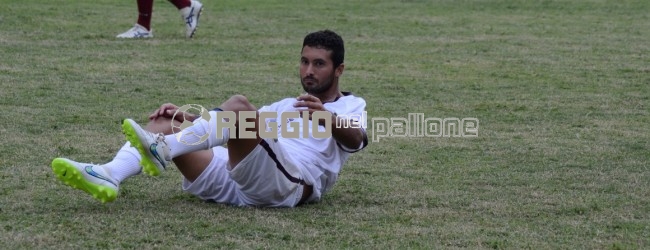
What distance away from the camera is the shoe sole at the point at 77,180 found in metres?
4.73

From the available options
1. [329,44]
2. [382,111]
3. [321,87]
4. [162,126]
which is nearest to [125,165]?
[162,126]

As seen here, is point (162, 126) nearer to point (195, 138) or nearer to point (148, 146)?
point (195, 138)

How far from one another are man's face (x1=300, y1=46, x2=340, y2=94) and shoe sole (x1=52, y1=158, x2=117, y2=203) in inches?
41.4

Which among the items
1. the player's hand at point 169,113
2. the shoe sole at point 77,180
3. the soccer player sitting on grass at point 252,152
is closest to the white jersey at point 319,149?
the soccer player sitting on grass at point 252,152

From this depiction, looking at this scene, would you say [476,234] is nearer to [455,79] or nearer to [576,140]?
[576,140]

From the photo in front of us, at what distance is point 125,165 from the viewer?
498cm

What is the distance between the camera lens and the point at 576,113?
8.34 meters

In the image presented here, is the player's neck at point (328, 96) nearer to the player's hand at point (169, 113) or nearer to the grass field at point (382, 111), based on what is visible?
the grass field at point (382, 111)

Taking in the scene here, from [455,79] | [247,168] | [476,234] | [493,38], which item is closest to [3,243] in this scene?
[247,168]

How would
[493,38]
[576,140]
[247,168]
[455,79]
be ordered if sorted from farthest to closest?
[493,38]
[455,79]
[576,140]
[247,168]

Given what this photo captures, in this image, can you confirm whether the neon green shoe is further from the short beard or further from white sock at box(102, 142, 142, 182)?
the short beard

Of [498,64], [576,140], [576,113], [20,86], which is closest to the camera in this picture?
[576,140]

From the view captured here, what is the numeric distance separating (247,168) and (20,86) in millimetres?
4403

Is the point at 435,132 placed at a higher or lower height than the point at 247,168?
lower
